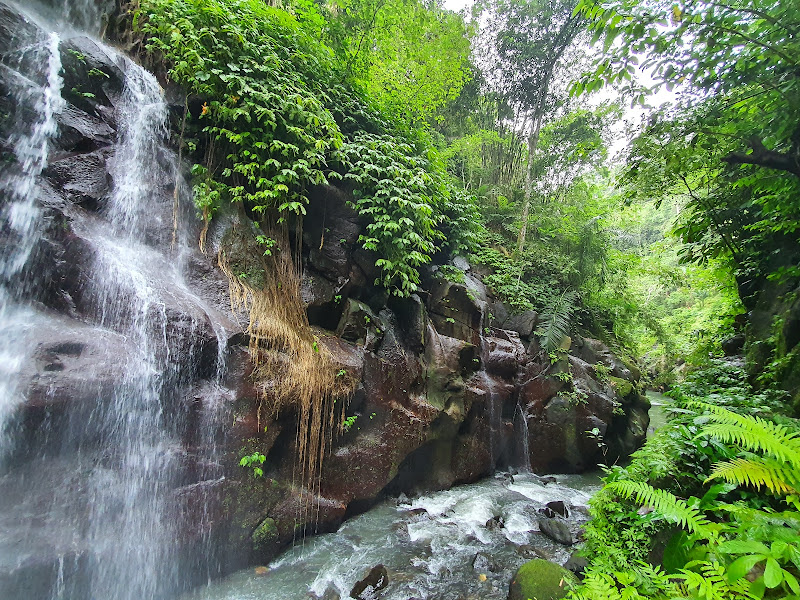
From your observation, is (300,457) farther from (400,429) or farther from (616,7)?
(616,7)

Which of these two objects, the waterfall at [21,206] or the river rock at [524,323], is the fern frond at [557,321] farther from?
the waterfall at [21,206]

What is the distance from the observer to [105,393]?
165 inches

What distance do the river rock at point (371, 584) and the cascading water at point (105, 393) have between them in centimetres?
190

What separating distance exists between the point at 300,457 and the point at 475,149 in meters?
13.3

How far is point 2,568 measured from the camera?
133 inches

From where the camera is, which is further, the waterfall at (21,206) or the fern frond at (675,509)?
the waterfall at (21,206)

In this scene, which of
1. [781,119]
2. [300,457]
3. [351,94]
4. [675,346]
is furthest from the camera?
[675,346]

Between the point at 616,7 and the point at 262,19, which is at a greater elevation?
the point at 262,19

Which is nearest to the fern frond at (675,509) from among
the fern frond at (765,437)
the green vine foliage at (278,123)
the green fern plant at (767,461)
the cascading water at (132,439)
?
the green fern plant at (767,461)

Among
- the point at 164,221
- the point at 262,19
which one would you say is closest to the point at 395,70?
the point at 262,19

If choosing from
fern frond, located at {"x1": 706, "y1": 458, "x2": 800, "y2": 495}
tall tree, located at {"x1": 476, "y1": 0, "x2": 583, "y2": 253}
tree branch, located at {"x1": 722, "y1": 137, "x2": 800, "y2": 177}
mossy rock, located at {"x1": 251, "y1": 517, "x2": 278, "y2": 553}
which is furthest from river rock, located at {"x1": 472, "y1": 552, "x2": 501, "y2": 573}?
tall tree, located at {"x1": 476, "y1": 0, "x2": 583, "y2": 253}

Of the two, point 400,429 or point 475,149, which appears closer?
point 400,429

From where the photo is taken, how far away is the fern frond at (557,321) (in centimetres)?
1000

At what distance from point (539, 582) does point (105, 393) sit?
18.6 ft
